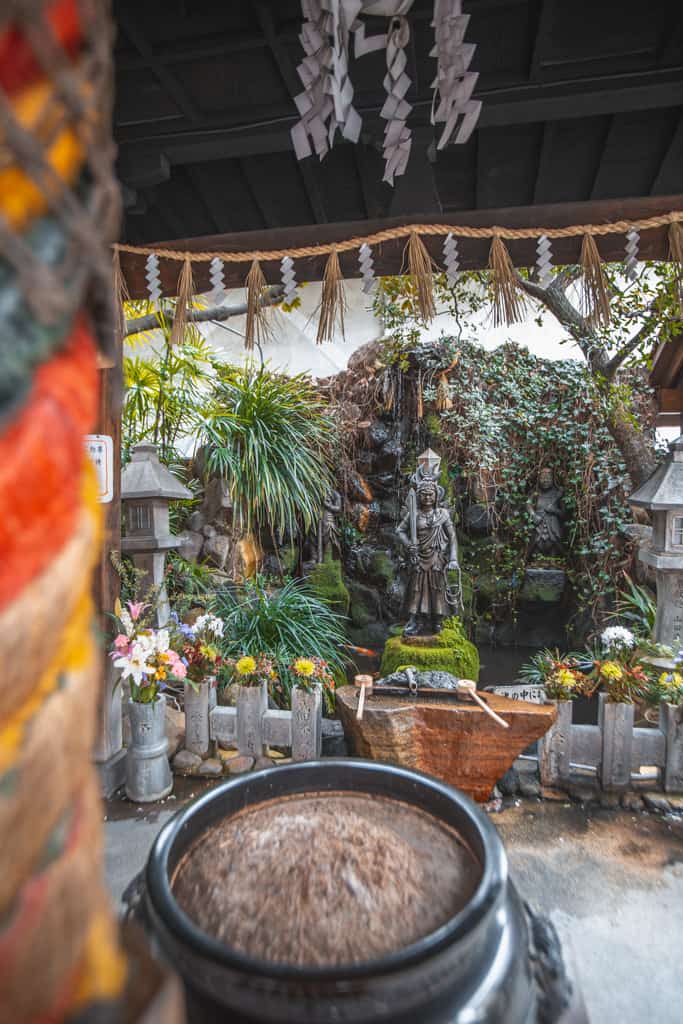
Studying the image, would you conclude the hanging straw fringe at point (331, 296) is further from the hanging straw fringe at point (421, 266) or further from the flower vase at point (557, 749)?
the flower vase at point (557, 749)

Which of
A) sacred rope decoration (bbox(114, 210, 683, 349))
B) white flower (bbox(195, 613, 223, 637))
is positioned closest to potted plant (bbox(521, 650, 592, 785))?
sacred rope decoration (bbox(114, 210, 683, 349))

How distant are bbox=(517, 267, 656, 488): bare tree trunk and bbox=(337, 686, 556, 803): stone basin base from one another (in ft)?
12.5

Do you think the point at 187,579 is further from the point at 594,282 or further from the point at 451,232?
the point at 594,282

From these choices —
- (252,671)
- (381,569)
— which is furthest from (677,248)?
(381,569)

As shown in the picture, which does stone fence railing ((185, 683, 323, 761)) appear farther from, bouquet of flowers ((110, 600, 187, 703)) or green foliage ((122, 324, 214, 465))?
green foliage ((122, 324, 214, 465))

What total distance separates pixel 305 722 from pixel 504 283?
2.57 metres

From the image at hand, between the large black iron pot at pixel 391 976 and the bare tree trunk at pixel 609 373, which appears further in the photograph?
the bare tree trunk at pixel 609 373

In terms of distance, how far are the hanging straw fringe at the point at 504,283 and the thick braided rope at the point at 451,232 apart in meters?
0.06

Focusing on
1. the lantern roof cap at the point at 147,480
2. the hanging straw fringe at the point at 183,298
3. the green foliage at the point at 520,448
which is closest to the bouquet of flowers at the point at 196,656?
the lantern roof cap at the point at 147,480

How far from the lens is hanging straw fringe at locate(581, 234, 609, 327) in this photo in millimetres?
2361

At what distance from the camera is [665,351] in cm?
459

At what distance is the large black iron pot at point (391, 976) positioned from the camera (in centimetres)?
77

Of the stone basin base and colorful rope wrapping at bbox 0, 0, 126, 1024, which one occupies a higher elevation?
colorful rope wrapping at bbox 0, 0, 126, 1024

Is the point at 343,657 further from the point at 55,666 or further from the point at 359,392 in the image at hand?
the point at 55,666
